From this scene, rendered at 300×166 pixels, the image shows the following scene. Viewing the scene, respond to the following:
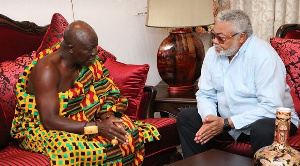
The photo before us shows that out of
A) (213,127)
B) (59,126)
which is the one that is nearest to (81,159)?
(59,126)

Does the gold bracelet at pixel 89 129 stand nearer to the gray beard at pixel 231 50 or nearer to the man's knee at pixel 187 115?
the man's knee at pixel 187 115

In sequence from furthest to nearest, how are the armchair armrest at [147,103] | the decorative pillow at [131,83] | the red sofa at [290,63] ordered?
the armchair armrest at [147,103]
the decorative pillow at [131,83]
the red sofa at [290,63]

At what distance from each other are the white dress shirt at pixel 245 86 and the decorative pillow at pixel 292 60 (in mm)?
169

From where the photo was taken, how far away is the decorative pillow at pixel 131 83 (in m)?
2.55

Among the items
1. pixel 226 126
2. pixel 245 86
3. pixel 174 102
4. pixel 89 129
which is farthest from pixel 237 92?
pixel 89 129

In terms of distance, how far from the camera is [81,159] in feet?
6.60

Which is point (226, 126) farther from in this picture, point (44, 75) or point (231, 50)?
point (44, 75)

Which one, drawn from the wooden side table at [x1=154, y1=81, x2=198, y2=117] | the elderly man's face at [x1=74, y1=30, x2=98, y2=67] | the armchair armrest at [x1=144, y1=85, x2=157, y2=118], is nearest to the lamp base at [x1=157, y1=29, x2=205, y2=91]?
the wooden side table at [x1=154, y1=81, x2=198, y2=117]

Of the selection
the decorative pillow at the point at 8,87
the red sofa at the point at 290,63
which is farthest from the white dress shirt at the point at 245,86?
the decorative pillow at the point at 8,87

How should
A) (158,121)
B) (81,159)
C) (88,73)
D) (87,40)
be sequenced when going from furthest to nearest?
(158,121), (88,73), (87,40), (81,159)

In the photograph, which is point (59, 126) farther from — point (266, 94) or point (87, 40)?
point (266, 94)

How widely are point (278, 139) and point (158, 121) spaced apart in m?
1.09

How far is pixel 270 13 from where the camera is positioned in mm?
3211

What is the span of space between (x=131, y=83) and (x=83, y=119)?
447mm
